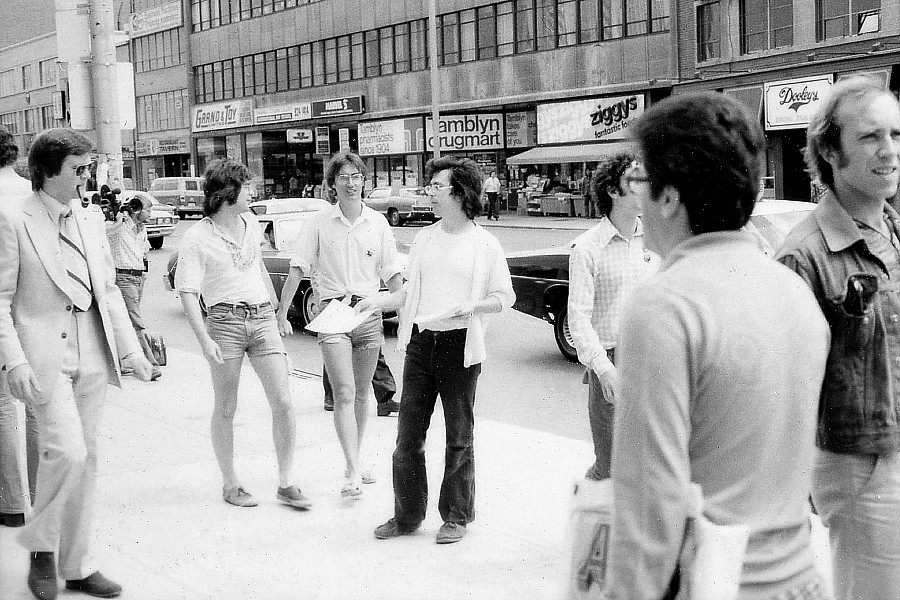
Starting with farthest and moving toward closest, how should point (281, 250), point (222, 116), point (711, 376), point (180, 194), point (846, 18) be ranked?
point (222, 116) < point (180, 194) < point (846, 18) < point (281, 250) < point (711, 376)

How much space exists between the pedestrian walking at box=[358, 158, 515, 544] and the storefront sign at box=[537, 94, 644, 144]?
3296 centimetres

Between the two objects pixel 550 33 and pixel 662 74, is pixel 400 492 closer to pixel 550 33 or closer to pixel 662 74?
pixel 662 74

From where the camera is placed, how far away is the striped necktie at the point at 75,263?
4699 millimetres

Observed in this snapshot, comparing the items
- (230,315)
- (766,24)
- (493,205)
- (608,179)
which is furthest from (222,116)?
(608,179)

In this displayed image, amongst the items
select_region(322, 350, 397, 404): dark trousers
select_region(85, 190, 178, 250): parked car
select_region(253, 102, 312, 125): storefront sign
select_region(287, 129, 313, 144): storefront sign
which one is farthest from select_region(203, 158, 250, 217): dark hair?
select_region(287, 129, 313, 144): storefront sign

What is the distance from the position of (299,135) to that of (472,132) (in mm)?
13222

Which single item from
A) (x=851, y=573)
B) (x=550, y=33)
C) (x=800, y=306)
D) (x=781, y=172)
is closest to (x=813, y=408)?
(x=800, y=306)

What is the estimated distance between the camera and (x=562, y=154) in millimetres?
41562

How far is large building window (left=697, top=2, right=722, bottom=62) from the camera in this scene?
3303 cm

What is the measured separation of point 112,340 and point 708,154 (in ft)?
11.4

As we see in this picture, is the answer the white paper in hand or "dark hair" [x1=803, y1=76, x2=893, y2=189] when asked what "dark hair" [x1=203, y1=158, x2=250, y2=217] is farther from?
"dark hair" [x1=803, y1=76, x2=893, y2=189]

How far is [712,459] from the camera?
2.03 meters

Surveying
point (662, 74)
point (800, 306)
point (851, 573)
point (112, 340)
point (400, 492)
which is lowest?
point (400, 492)

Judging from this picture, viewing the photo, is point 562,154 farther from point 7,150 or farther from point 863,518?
point 863,518
